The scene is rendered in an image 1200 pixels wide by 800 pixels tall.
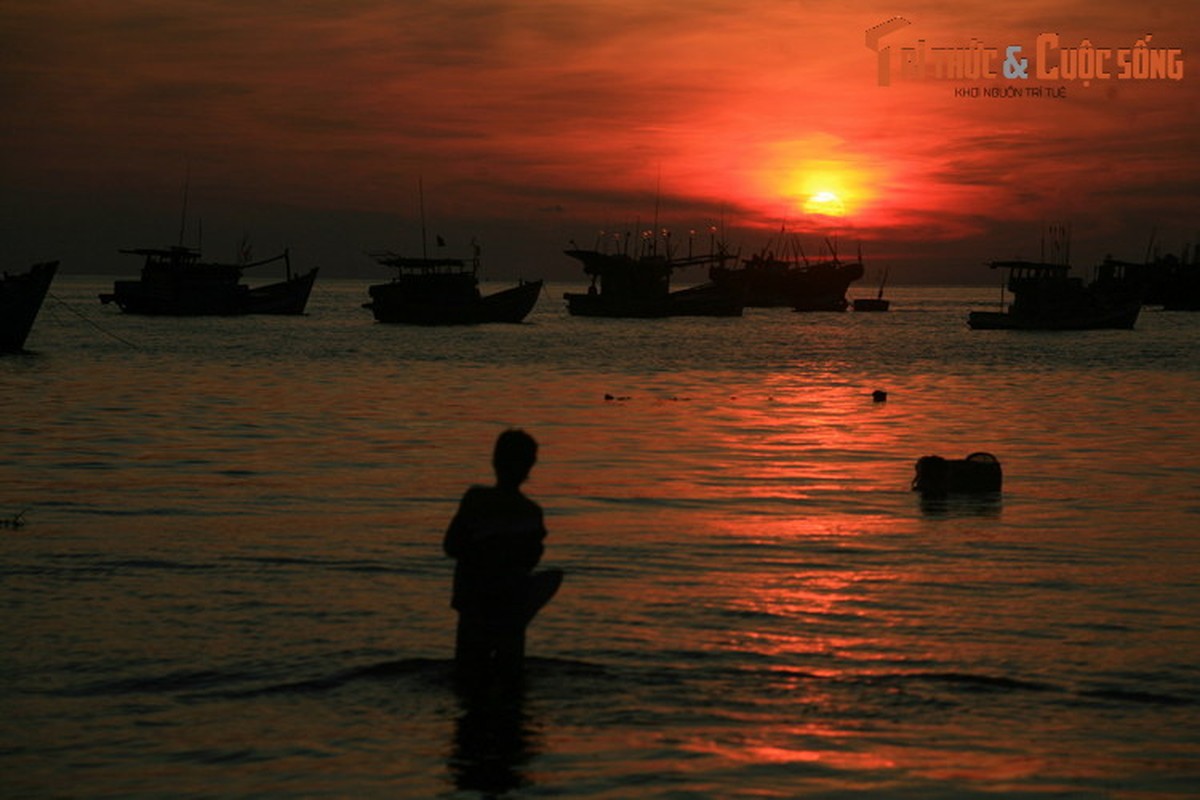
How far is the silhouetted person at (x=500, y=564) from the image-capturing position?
28.4ft

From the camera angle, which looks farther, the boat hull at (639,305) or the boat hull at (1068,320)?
the boat hull at (639,305)

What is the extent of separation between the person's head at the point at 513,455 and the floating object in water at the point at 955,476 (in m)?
13.8

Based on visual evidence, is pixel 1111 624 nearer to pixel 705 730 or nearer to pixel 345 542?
pixel 705 730

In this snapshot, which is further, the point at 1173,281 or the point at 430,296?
the point at 1173,281

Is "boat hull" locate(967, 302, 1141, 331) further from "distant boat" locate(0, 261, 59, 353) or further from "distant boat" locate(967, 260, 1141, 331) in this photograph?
"distant boat" locate(0, 261, 59, 353)

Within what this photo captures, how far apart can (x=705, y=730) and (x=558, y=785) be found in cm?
143

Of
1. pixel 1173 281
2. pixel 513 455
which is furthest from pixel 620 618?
pixel 1173 281

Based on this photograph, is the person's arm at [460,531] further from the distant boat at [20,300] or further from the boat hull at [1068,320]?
the boat hull at [1068,320]

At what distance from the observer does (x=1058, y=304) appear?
371 feet

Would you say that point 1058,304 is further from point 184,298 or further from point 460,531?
point 460,531

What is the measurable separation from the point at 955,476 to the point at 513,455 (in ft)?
46.5

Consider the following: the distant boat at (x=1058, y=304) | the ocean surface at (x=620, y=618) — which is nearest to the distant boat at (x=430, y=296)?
the distant boat at (x=1058, y=304)

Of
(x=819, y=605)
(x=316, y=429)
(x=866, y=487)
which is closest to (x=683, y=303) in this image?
(x=316, y=429)

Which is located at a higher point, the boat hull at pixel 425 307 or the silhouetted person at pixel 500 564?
the boat hull at pixel 425 307
